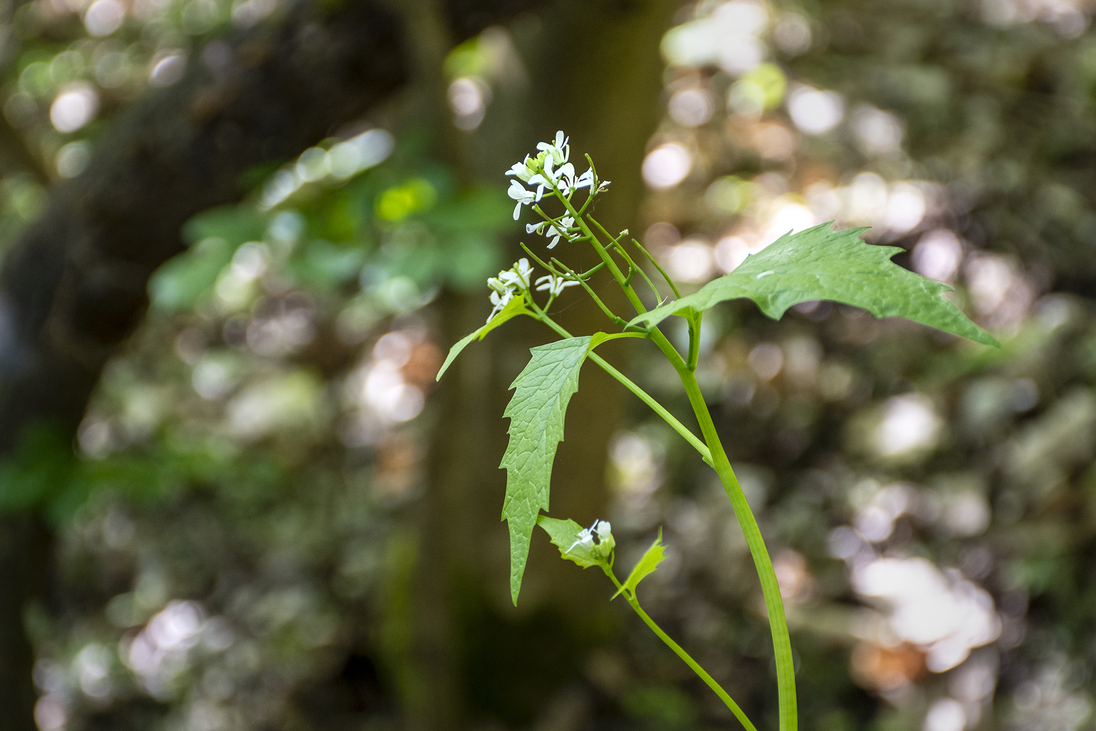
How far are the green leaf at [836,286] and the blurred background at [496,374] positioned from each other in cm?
72

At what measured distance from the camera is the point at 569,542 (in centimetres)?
28

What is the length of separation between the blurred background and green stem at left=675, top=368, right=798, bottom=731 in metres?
0.74

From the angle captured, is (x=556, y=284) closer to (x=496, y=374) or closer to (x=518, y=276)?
(x=518, y=276)

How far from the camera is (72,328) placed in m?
1.54

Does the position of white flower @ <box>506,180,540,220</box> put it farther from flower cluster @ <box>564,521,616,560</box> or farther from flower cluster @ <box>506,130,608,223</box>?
flower cluster @ <box>564,521,616,560</box>

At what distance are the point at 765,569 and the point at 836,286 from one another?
0.27 feet

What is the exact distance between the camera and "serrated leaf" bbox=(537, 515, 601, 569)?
0.26m

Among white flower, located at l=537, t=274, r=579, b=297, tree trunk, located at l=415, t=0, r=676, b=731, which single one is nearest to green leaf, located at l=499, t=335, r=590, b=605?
A: white flower, located at l=537, t=274, r=579, b=297

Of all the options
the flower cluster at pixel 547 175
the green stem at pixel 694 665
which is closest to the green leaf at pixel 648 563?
the green stem at pixel 694 665

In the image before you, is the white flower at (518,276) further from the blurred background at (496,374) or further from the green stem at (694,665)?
the blurred background at (496,374)

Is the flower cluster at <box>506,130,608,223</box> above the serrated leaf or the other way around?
above

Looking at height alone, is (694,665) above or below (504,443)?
above

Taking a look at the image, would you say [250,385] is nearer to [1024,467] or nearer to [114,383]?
[114,383]

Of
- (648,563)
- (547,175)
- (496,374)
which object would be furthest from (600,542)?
(496,374)
